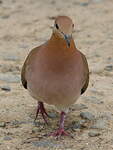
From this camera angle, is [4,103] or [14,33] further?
[14,33]

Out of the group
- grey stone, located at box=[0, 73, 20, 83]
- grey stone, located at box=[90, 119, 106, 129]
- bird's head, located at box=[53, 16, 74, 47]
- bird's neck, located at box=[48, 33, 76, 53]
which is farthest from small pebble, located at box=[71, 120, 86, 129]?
grey stone, located at box=[0, 73, 20, 83]

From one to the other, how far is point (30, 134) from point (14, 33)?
366 centimetres

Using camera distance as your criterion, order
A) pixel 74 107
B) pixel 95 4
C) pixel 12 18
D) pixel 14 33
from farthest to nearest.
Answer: pixel 95 4
pixel 12 18
pixel 14 33
pixel 74 107

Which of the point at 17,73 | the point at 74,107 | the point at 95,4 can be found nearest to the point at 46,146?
the point at 74,107

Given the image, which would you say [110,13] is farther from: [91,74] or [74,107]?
[74,107]

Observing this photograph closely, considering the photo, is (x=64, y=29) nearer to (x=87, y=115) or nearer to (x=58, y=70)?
(x=58, y=70)

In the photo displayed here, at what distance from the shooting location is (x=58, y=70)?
14.3 ft

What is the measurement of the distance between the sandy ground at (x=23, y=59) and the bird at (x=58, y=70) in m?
0.40

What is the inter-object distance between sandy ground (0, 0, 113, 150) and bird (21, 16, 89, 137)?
15.7 inches

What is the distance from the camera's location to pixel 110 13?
905 centimetres

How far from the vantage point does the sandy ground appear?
4.62 metres

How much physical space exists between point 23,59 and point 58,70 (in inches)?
104

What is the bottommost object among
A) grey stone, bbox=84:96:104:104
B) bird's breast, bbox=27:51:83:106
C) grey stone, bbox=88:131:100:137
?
grey stone, bbox=84:96:104:104

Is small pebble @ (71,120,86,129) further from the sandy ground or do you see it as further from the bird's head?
the bird's head
